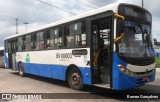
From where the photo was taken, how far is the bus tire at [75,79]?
10949 millimetres

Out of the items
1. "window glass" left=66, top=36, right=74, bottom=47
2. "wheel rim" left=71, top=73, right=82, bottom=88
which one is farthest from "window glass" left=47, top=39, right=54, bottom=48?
"wheel rim" left=71, top=73, right=82, bottom=88

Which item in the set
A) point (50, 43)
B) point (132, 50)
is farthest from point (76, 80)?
point (132, 50)

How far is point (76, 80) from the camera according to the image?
36.6ft

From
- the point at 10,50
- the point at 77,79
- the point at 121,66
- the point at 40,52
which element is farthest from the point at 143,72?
the point at 10,50

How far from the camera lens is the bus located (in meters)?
8.85

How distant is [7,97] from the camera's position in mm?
10336

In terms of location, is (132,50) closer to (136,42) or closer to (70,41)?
(136,42)

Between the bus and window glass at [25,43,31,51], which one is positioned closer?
the bus

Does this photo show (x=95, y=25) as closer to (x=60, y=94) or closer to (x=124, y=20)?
Result: (x=124, y=20)

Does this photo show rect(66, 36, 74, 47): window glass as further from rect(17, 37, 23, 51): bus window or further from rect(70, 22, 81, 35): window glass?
rect(17, 37, 23, 51): bus window

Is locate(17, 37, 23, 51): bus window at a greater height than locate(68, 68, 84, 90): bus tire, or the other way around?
locate(17, 37, 23, 51): bus window

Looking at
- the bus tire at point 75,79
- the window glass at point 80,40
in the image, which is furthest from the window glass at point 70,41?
the bus tire at point 75,79

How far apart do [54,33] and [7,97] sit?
13.4ft

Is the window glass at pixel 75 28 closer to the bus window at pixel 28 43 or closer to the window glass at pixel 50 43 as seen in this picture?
the window glass at pixel 50 43
